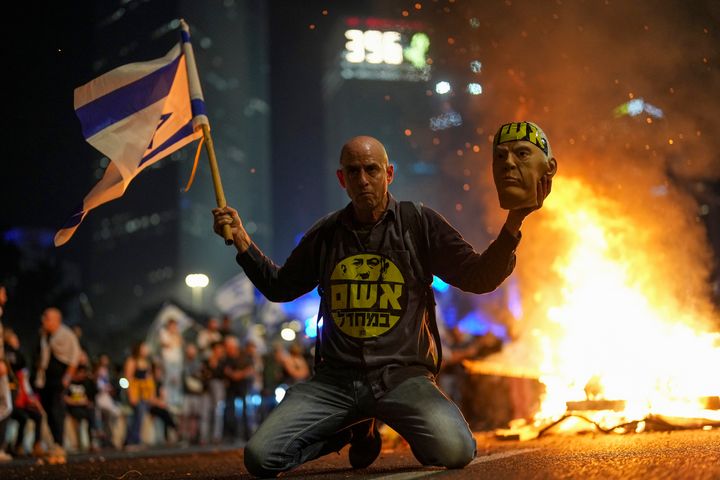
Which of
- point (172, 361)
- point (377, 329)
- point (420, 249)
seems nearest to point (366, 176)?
point (420, 249)

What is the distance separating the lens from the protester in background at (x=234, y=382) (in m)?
13.8

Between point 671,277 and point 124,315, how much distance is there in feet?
273

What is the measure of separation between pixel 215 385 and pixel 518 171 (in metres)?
10.6

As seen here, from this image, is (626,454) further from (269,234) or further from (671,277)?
(269,234)

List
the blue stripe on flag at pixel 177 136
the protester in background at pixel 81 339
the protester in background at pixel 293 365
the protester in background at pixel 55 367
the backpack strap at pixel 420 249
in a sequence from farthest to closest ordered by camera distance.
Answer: the protester in background at pixel 293 365 < the protester in background at pixel 81 339 < the protester in background at pixel 55 367 < the blue stripe on flag at pixel 177 136 < the backpack strap at pixel 420 249

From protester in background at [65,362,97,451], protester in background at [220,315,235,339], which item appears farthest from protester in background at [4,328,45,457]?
protester in background at [220,315,235,339]

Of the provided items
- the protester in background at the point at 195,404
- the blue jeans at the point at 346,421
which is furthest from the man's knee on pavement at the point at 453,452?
the protester in background at the point at 195,404

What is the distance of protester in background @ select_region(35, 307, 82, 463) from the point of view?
1088 centimetres

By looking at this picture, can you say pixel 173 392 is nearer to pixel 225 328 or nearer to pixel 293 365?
pixel 225 328

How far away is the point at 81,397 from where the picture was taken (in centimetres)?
1220

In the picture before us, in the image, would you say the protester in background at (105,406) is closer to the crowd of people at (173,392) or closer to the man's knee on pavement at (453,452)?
the crowd of people at (173,392)

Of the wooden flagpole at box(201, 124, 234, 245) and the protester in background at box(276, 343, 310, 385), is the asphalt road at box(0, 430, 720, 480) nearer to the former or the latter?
the wooden flagpole at box(201, 124, 234, 245)

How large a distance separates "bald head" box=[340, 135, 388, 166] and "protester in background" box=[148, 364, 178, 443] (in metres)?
9.84

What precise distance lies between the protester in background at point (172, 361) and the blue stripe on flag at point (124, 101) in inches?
345
